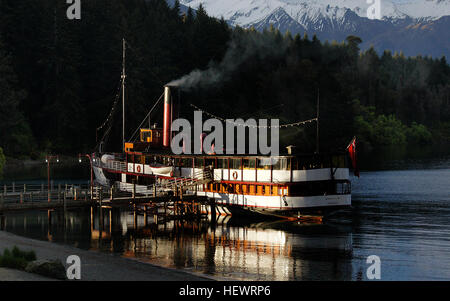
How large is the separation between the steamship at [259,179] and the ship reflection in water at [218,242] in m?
1.83

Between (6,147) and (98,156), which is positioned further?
(6,147)

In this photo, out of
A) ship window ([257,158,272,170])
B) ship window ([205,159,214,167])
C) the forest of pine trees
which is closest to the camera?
ship window ([257,158,272,170])

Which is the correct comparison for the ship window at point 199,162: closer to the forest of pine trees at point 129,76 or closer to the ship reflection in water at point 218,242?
the ship reflection in water at point 218,242

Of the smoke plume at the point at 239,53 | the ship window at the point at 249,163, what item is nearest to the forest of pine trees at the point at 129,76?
the smoke plume at the point at 239,53

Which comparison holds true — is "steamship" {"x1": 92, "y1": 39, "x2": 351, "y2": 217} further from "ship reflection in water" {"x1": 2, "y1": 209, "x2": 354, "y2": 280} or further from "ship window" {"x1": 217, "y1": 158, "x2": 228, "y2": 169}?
"ship reflection in water" {"x1": 2, "y1": 209, "x2": 354, "y2": 280}

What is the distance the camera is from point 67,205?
5566 cm

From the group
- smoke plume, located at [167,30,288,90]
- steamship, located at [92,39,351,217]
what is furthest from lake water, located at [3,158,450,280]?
smoke plume, located at [167,30,288,90]

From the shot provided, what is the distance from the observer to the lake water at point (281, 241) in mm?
42062

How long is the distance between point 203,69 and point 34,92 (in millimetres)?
41533

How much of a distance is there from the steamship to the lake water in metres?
1.84

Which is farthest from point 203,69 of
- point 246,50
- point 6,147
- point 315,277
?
point 315,277

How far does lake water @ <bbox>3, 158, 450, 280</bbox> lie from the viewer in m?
42.1

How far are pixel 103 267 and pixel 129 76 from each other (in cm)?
10891

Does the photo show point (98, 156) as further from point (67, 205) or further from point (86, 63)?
point (86, 63)
